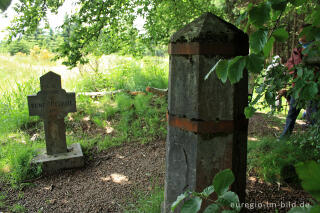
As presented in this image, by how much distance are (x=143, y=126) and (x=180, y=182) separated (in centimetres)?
340

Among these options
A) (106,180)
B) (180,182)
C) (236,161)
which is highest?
(236,161)

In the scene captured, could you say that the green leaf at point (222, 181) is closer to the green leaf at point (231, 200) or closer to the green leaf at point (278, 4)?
the green leaf at point (231, 200)

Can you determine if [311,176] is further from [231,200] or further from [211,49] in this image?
[211,49]

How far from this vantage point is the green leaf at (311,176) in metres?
0.40

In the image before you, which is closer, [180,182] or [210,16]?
[210,16]

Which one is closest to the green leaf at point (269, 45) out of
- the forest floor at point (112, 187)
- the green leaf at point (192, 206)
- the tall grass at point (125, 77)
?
the green leaf at point (192, 206)

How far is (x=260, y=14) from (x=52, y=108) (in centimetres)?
386

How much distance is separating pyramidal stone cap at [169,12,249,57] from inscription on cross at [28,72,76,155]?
9.62 ft

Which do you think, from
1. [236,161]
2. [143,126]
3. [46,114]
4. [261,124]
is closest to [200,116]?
[236,161]

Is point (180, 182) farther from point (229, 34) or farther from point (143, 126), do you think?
point (143, 126)

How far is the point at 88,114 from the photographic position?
18.8ft

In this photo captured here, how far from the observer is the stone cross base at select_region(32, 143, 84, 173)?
3.69 m

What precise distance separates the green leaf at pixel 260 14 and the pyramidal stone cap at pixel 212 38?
2.82ft

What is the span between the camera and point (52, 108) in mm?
3982
